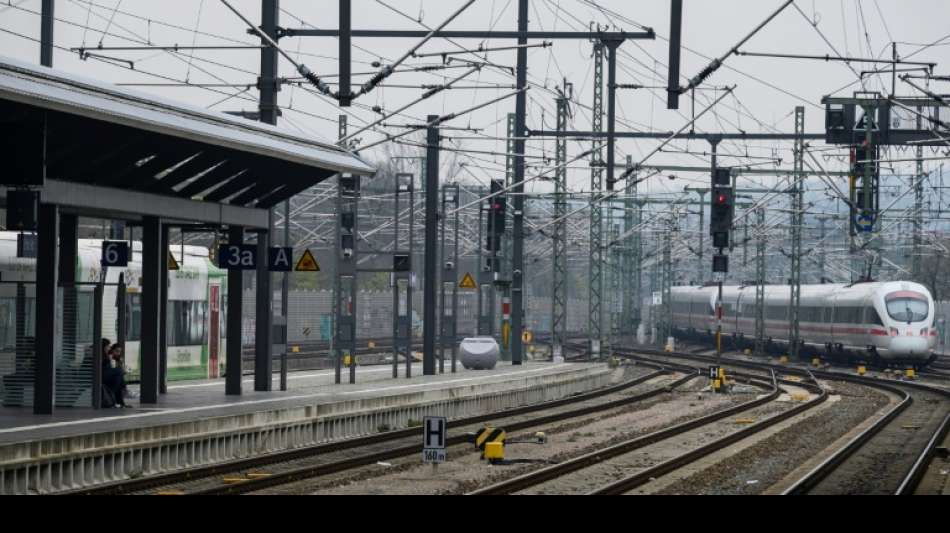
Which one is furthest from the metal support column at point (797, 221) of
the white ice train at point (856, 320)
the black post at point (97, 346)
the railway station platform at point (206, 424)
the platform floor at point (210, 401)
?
the black post at point (97, 346)

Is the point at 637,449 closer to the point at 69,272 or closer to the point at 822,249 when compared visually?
the point at 69,272

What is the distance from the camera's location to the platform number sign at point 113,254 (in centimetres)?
2697

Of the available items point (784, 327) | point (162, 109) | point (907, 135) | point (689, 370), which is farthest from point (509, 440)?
point (784, 327)

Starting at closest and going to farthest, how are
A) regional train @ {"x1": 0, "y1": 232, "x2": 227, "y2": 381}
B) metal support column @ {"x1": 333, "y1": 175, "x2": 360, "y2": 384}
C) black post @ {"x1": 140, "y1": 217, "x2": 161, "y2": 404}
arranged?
1. regional train @ {"x1": 0, "y1": 232, "x2": 227, "y2": 381}
2. black post @ {"x1": 140, "y1": 217, "x2": 161, "y2": 404}
3. metal support column @ {"x1": 333, "y1": 175, "x2": 360, "y2": 384}

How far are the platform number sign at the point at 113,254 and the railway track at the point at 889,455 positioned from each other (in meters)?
12.0

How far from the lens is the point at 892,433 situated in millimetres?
30047

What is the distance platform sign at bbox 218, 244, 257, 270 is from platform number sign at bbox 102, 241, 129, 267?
167cm

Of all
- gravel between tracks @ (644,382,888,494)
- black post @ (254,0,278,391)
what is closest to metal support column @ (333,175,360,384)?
black post @ (254,0,278,391)

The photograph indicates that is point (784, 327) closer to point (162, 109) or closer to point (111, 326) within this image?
point (111, 326)

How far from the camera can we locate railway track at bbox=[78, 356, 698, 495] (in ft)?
60.3

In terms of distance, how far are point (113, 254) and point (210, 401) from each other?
307 cm

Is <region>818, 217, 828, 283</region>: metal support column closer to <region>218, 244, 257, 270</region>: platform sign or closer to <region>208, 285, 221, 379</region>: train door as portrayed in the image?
<region>208, 285, 221, 379</region>: train door

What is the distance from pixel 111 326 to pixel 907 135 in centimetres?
2155

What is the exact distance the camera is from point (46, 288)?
70.2ft
